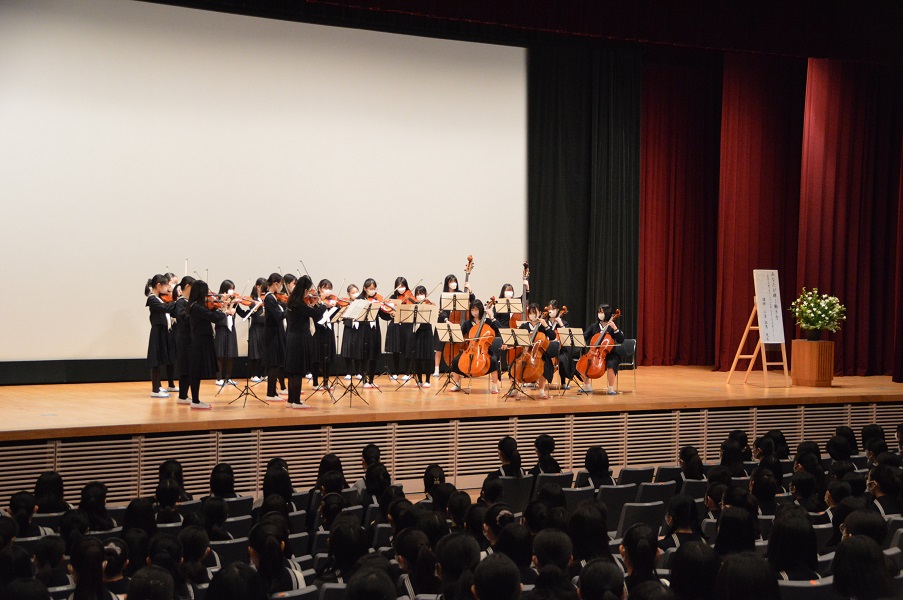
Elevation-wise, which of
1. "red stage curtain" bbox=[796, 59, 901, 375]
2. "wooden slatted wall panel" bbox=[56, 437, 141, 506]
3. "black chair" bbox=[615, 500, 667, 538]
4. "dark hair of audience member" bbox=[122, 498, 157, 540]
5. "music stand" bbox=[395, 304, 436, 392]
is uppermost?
"red stage curtain" bbox=[796, 59, 901, 375]

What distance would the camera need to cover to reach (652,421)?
10.1 metres

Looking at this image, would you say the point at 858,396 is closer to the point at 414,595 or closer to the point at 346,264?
the point at 346,264

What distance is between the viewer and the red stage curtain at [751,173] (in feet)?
49.1

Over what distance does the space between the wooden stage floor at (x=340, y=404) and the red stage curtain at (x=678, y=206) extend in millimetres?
3172

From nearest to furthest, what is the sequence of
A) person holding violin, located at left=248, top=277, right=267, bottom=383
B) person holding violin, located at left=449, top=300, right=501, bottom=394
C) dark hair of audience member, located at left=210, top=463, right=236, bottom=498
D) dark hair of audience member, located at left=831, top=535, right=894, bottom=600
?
dark hair of audience member, located at left=831, top=535, right=894, bottom=600 < dark hair of audience member, located at left=210, top=463, right=236, bottom=498 < person holding violin, located at left=449, top=300, right=501, bottom=394 < person holding violin, located at left=248, top=277, right=267, bottom=383

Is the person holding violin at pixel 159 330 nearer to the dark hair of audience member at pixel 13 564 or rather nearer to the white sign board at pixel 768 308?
the dark hair of audience member at pixel 13 564

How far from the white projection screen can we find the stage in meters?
1.51

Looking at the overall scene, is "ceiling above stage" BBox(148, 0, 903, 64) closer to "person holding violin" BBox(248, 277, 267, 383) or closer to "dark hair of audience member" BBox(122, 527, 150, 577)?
"person holding violin" BBox(248, 277, 267, 383)

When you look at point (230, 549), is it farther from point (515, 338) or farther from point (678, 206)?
point (678, 206)

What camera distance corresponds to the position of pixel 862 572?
3531 millimetres

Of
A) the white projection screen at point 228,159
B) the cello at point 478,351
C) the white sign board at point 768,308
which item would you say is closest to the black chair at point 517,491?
the cello at point 478,351

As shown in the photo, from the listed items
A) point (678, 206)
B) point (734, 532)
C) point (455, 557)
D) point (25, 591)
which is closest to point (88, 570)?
point (25, 591)

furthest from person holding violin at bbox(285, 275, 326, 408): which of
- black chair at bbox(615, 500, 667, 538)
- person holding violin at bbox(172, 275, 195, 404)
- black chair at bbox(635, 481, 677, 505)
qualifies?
black chair at bbox(615, 500, 667, 538)

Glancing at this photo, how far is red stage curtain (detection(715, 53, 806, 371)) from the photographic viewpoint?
15.0 metres
